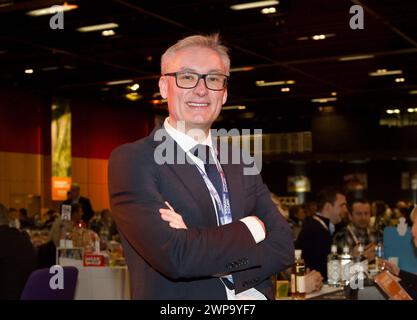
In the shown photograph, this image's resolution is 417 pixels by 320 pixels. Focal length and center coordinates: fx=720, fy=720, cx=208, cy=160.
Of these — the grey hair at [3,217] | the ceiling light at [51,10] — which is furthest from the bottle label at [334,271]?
the ceiling light at [51,10]

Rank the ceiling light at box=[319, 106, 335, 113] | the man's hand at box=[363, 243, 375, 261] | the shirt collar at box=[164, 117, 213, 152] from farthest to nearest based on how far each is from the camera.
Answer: the ceiling light at box=[319, 106, 335, 113], the man's hand at box=[363, 243, 375, 261], the shirt collar at box=[164, 117, 213, 152]

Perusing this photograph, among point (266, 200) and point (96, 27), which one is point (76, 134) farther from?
point (266, 200)

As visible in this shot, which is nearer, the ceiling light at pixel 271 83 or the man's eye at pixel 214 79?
the man's eye at pixel 214 79

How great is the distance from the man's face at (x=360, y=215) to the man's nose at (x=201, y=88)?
5.82 meters

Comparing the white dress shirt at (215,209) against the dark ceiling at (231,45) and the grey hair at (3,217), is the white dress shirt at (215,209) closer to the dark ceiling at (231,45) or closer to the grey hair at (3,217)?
the grey hair at (3,217)

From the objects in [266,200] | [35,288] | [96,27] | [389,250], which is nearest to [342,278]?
[389,250]

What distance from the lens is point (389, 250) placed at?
5113mm

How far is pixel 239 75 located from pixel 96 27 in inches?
188

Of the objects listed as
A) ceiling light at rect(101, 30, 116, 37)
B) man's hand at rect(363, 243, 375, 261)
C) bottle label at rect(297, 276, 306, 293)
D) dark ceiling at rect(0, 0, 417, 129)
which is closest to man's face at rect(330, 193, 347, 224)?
man's hand at rect(363, 243, 375, 261)

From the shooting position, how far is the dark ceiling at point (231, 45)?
364 inches

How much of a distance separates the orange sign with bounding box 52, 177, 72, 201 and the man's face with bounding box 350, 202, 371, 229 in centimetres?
997

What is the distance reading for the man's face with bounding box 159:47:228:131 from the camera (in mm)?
1516

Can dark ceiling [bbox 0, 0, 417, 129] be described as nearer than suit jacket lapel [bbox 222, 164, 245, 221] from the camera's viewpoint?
No

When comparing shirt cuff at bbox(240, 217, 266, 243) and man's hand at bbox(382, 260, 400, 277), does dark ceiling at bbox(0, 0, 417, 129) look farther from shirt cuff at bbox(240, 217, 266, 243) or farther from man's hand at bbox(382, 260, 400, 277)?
shirt cuff at bbox(240, 217, 266, 243)
